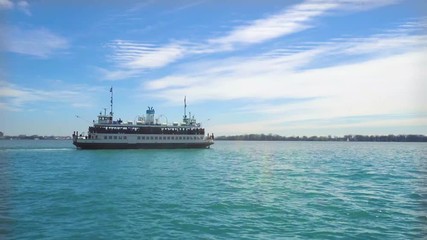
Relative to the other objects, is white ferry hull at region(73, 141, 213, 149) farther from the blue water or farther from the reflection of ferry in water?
the blue water

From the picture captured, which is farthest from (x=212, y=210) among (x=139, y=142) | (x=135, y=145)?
(x=139, y=142)

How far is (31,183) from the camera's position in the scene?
31531mm

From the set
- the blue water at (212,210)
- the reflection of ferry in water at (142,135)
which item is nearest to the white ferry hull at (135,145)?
the reflection of ferry in water at (142,135)

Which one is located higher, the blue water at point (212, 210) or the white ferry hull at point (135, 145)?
the white ferry hull at point (135, 145)

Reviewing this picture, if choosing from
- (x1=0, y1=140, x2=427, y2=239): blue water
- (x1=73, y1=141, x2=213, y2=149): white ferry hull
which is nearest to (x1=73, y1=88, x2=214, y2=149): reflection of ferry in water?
(x1=73, y1=141, x2=213, y2=149): white ferry hull

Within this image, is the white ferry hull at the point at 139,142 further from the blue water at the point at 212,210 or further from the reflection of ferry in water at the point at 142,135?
the blue water at the point at 212,210

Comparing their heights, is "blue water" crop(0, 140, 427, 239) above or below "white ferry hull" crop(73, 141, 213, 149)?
below

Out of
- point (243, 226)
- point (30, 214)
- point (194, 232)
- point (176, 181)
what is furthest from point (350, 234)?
point (176, 181)

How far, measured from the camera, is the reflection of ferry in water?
290 ft

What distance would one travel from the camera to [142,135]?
309 ft

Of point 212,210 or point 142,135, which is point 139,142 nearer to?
point 142,135

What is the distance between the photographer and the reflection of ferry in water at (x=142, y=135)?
8831cm

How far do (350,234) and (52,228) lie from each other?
13097mm

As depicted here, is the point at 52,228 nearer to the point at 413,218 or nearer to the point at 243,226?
the point at 243,226
